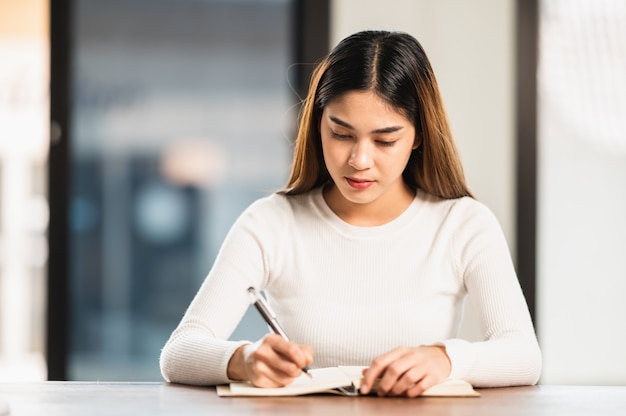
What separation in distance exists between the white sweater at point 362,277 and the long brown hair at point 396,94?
0.07m

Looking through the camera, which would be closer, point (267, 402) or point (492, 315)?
point (267, 402)

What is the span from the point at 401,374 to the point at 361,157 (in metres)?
0.44

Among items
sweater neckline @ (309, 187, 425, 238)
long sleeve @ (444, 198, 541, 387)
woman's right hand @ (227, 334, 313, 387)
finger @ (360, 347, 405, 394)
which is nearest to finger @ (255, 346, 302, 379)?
woman's right hand @ (227, 334, 313, 387)

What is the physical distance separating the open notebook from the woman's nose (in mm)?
385

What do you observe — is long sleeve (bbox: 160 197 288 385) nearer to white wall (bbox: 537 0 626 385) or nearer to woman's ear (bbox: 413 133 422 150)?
woman's ear (bbox: 413 133 422 150)

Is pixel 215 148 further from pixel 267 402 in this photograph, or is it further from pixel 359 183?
pixel 267 402

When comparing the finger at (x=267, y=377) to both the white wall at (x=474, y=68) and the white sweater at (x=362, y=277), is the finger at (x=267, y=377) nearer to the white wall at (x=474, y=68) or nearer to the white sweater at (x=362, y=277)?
the white sweater at (x=362, y=277)

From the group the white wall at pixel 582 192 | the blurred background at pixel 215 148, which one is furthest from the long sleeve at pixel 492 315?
the white wall at pixel 582 192

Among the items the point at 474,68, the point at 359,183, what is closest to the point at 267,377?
the point at 359,183

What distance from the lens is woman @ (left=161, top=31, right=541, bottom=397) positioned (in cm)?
178

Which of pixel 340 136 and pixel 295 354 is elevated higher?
pixel 340 136

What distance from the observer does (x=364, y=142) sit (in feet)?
5.80

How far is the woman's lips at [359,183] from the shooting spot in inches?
70.6

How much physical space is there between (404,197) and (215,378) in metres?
0.62
